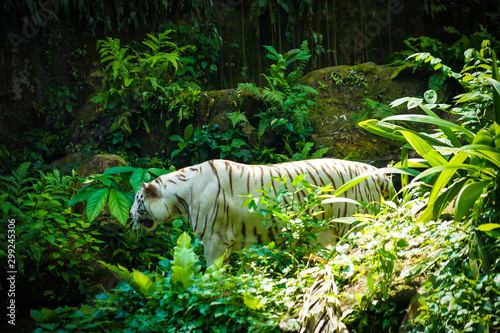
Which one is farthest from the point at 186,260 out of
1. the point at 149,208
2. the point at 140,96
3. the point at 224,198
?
the point at 140,96

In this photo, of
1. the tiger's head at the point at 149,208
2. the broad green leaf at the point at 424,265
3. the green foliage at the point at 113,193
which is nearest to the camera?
the broad green leaf at the point at 424,265

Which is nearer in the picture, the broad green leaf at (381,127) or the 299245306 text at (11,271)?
the broad green leaf at (381,127)

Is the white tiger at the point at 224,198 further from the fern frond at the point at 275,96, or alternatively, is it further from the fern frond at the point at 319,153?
the fern frond at the point at 275,96

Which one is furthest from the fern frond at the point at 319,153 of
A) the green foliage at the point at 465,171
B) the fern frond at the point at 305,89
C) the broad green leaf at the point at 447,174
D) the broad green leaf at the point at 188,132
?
the broad green leaf at the point at 447,174

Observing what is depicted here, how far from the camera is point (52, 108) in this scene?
938 cm

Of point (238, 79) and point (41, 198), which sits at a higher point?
point (238, 79)

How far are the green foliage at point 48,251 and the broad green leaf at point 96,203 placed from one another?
0.71 feet

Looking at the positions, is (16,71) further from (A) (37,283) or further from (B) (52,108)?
(A) (37,283)

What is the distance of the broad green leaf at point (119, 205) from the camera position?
191 inches

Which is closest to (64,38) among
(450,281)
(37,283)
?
(37,283)

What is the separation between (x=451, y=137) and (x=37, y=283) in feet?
14.8

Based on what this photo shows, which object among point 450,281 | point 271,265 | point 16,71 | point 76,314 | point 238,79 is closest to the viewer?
point 450,281

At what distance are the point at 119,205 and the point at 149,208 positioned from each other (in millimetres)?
630

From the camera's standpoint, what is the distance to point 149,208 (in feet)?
14.8
